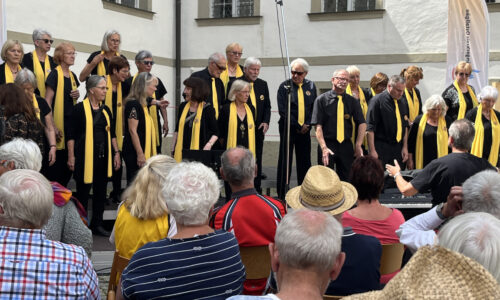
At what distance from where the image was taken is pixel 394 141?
9023 mm

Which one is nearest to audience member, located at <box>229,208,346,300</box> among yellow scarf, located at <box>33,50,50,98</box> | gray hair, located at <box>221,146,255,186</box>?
gray hair, located at <box>221,146,255,186</box>

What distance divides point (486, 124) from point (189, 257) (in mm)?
6672

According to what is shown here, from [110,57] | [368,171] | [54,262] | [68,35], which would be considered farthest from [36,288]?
[68,35]

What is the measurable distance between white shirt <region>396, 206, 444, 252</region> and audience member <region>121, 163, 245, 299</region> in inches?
33.0

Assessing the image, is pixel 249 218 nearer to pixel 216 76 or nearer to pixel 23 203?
pixel 23 203

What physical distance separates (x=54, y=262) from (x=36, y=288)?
0.12m

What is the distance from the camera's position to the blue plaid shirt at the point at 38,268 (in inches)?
103

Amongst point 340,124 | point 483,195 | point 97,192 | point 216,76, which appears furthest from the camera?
→ point 216,76

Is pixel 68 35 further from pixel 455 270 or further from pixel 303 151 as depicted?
pixel 455 270

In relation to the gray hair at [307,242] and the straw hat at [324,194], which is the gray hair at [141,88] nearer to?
the straw hat at [324,194]

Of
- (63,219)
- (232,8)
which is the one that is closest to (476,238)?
(63,219)

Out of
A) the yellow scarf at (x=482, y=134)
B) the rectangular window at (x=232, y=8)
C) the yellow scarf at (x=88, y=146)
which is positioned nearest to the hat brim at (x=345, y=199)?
the yellow scarf at (x=88, y=146)

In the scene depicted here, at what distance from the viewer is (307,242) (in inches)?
87.6

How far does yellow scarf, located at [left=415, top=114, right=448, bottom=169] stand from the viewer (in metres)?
8.37
